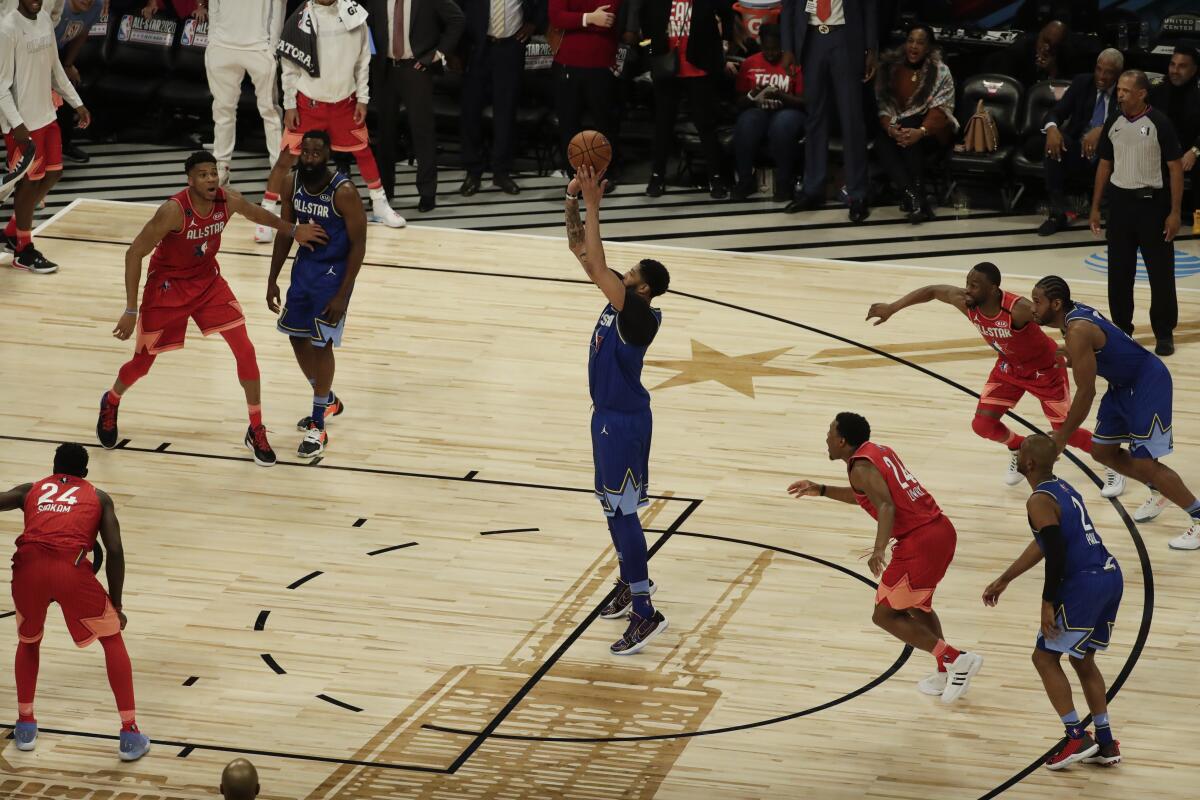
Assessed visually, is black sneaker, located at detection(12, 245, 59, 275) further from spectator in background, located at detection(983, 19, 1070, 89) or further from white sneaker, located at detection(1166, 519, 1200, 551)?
white sneaker, located at detection(1166, 519, 1200, 551)

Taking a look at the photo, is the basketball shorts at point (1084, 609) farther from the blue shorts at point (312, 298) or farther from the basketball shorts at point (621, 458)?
the blue shorts at point (312, 298)

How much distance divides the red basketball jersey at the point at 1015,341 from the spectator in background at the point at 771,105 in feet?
17.6

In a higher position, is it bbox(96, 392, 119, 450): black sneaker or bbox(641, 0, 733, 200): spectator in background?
bbox(641, 0, 733, 200): spectator in background

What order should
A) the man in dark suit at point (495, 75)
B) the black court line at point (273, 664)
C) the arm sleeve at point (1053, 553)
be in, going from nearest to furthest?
1. the arm sleeve at point (1053, 553)
2. the black court line at point (273, 664)
3. the man in dark suit at point (495, 75)

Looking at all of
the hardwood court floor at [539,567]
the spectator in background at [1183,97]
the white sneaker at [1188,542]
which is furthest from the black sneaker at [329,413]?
the spectator in background at [1183,97]

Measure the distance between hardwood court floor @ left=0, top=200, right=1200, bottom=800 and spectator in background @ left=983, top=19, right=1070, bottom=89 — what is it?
110 inches

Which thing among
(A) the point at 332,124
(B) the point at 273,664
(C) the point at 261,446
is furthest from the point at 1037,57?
(B) the point at 273,664

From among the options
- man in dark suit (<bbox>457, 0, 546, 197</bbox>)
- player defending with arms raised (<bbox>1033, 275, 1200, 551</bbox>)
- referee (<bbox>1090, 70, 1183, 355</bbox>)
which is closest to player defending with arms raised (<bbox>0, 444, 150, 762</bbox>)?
player defending with arms raised (<bbox>1033, 275, 1200, 551</bbox>)

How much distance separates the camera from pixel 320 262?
31.8 ft

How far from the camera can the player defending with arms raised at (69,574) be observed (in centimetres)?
677

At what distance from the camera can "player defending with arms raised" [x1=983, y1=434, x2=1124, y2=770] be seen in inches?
267

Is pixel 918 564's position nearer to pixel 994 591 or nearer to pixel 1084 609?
pixel 994 591

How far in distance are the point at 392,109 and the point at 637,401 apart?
718 centimetres

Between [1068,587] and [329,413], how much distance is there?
485 centimetres
